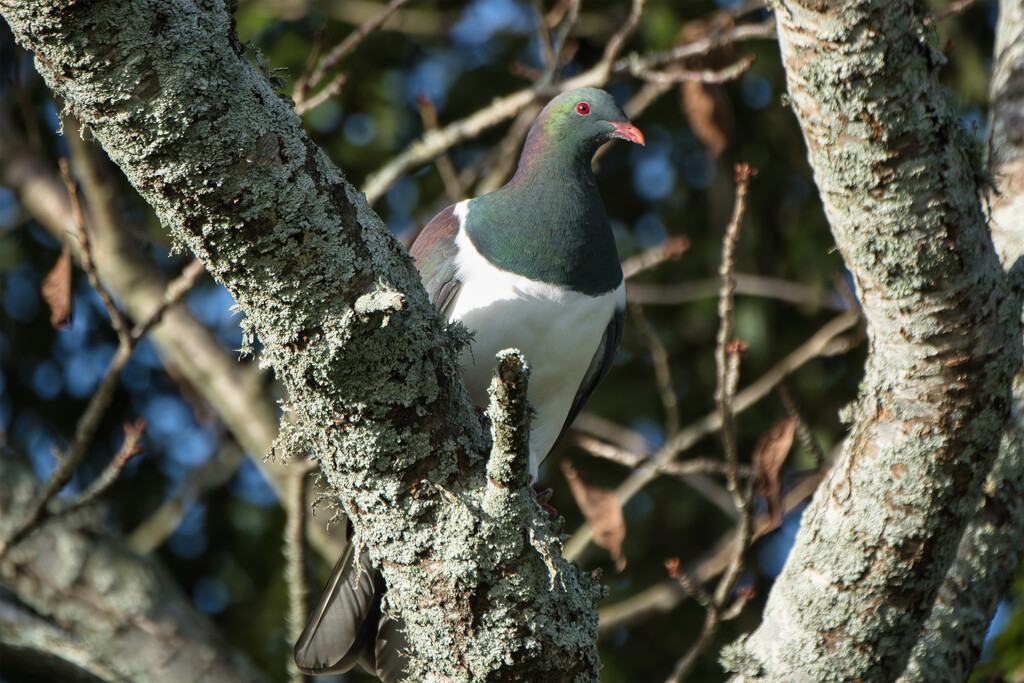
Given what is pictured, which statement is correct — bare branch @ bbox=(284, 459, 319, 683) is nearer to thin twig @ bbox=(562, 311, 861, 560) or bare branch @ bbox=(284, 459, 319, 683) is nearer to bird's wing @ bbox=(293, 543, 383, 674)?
bird's wing @ bbox=(293, 543, 383, 674)

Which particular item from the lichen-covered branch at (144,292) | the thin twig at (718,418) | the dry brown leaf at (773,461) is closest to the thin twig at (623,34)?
the thin twig at (718,418)

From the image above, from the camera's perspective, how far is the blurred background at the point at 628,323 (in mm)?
4617

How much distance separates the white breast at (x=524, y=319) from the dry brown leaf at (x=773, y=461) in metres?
0.58

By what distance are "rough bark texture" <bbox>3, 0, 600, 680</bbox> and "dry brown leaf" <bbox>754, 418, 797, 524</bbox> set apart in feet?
3.33

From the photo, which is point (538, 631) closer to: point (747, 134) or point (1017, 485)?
point (1017, 485)

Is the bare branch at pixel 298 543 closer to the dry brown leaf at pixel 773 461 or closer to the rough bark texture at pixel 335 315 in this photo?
the rough bark texture at pixel 335 315

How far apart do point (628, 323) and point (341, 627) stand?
2636mm

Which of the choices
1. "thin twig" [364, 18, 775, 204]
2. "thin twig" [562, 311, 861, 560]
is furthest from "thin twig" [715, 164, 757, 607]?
"thin twig" [364, 18, 775, 204]

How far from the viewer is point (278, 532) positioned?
4699 mm

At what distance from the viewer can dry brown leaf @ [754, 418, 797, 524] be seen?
2.68 metres

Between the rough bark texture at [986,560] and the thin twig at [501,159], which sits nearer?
the rough bark texture at [986,560]

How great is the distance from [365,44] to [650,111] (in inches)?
57.0

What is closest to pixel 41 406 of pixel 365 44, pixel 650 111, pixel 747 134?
pixel 365 44

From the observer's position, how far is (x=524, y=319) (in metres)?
2.73
